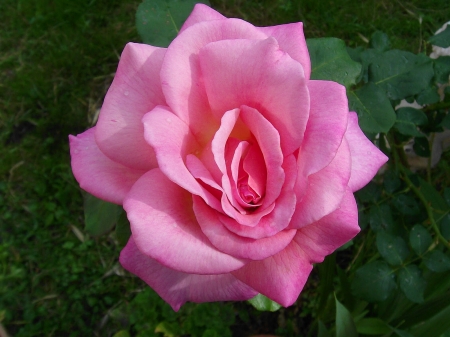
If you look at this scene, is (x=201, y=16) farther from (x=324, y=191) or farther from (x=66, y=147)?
(x=66, y=147)

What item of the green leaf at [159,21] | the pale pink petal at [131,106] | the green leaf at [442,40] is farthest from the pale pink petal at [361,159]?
the green leaf at [442,40]

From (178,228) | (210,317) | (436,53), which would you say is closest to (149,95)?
(178,228)

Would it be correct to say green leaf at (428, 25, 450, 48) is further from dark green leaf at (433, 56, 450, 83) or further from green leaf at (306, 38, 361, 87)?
green leaf at (306, 38, 361, 87)

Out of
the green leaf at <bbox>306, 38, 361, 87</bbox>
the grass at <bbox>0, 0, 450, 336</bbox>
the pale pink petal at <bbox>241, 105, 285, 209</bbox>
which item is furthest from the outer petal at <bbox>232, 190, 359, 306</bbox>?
the grass at <bbox>0, 0, 450, 336</bbox>

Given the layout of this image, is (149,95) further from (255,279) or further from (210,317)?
(210,317)

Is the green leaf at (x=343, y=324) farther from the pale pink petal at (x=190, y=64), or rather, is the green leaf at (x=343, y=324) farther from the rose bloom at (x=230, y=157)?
the pale pink petal at (x=190, y=64)

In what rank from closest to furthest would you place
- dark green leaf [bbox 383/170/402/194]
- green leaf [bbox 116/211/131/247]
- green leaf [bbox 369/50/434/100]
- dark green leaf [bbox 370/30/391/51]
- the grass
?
green leaf [bbox 116/211/131/247] < green leaf [bbox 369/50/434/100] < dark green leaf [bbox 370/30/391/51] < dark green leaf [bbox 383/170/402/194] < the grass
